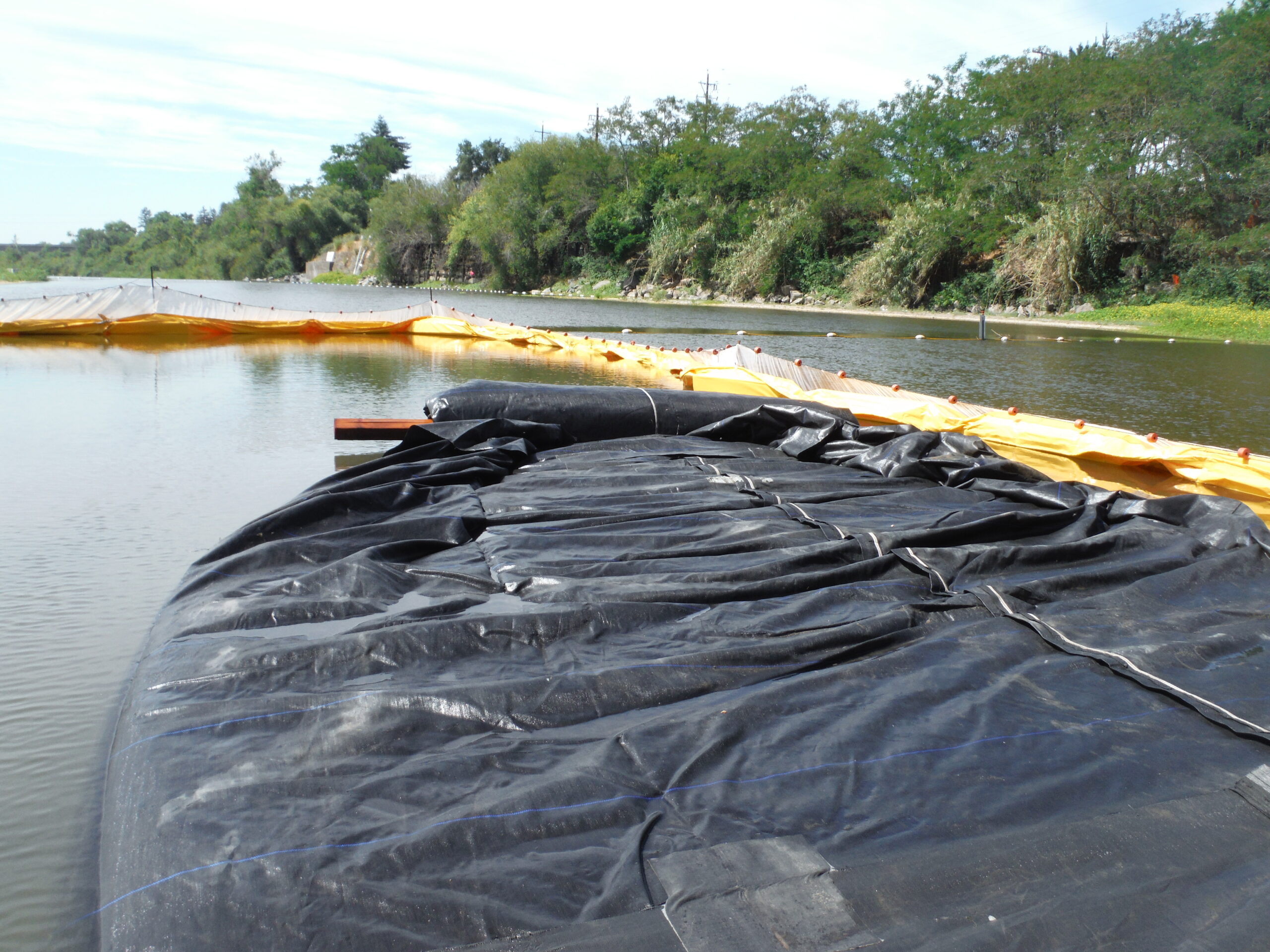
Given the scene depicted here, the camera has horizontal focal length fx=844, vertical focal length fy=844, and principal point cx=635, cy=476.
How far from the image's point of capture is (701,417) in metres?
6.32

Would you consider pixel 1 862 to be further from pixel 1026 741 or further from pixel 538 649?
pixel 1026 741

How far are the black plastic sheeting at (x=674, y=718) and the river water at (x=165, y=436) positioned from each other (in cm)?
26

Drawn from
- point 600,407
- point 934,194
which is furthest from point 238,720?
point 934,194

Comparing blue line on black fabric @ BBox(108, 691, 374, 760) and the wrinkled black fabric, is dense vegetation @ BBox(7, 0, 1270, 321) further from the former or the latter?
blue line on black fabric @ BBox(108, 691, 374, 760)

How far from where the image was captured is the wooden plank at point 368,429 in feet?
20.9

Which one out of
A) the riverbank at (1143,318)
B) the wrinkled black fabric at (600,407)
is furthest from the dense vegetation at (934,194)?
the wrinkled black fabric at (600,407)

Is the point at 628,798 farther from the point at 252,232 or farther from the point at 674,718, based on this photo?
the point at 252,232

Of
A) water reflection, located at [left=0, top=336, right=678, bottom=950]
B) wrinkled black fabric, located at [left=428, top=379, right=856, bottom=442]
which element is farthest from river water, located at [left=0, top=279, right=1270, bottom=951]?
wrinkled black fabric, located at [left=428, top=379, right=856, bottom=442]

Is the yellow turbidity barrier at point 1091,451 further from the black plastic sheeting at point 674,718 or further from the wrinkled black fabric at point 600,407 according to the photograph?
the black plastic sheeting at point 674,718

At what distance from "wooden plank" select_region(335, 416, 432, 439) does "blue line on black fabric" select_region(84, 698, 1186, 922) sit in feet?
14.2

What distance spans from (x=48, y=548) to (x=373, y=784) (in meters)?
3.03

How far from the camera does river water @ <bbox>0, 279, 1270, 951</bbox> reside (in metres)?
2.38

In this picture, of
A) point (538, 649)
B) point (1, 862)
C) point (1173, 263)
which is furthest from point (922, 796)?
point (1173, 263)

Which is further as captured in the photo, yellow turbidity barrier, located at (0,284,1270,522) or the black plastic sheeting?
yellow turbidity barrier, located at (0,284,1270,522)
